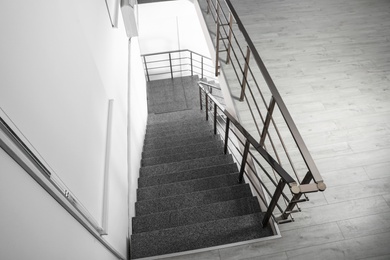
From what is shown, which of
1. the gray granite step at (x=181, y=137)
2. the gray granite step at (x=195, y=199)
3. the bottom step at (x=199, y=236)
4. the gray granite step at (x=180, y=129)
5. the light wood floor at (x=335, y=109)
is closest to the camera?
the light wood floor at (x=335, y=109)

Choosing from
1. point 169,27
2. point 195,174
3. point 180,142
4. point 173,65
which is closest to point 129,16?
Answer: point 180,142

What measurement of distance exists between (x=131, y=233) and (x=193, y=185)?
0.78m

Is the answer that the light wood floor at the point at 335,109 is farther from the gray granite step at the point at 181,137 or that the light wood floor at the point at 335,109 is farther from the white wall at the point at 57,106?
the gray granite step at the point at 181,137

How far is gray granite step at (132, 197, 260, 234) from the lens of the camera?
7.60 ft

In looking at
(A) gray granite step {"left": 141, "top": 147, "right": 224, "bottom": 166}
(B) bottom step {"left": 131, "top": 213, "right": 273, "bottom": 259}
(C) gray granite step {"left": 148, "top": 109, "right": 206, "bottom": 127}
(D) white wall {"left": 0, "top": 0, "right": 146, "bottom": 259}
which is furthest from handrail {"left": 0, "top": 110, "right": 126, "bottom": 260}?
(C) gray granite step {"left": 148, "top": 109, "right": 206, "bottom": 127}

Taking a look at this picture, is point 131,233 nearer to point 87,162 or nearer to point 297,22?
point 87,162

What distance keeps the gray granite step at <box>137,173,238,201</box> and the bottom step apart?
55 cm

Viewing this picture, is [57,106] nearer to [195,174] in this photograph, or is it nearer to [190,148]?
[195,174]

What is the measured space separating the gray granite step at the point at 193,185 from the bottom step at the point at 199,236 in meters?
0.55

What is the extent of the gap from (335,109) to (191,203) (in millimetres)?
1908

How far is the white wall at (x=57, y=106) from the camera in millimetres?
771

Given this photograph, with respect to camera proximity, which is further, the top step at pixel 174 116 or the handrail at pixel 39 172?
the top step at pixel 174 116

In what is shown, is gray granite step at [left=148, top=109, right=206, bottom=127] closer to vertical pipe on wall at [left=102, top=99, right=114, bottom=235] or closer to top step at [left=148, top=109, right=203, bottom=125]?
top step at [left=148, top=109, right=203, bottom=125]

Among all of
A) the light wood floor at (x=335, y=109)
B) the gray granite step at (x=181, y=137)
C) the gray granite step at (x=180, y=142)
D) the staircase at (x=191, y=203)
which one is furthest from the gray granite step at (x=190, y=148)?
the light wood floor at (x=335, y=109)
